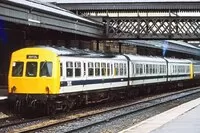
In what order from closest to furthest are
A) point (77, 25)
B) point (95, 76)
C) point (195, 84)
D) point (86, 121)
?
point (86, 121), point (95, 76), point (77, 25), point (195, 84)

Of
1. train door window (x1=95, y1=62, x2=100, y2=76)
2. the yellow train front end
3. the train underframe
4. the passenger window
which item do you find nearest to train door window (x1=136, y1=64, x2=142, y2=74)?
the train underframe

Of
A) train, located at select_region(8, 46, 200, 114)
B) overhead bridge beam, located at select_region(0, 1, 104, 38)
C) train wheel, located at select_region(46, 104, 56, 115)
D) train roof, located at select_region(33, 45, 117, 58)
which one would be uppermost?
overhead bridge beam, located at select_region(0, 1, 104, 38)

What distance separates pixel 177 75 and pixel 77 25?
13605 mm

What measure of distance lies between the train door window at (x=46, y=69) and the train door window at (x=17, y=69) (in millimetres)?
896

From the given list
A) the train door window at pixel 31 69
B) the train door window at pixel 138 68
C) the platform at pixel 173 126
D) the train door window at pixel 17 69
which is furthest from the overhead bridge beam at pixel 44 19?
the platform at pixel 173 126

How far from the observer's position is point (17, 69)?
21250 millimetres

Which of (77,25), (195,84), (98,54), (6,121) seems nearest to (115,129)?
(6,121)

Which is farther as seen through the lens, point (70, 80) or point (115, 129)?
point (70, 80)

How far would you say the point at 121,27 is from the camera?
4450 cm

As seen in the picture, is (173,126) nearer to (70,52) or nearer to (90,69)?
(70,52)

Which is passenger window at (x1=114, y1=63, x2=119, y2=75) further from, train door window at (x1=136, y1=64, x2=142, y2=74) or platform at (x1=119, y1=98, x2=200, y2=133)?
platform at (x1=119, y1=98, x2=200, y2=133)

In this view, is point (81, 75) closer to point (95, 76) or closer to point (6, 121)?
point (95, 76)

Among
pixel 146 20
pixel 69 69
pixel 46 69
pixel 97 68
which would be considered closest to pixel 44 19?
pixel 97 68

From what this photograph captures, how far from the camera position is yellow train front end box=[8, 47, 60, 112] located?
66.8 ft
